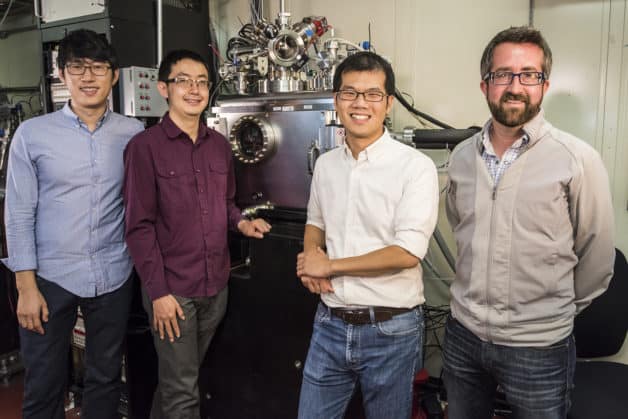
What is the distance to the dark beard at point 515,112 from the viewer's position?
122 cm

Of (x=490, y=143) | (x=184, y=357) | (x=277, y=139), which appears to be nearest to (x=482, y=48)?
(x=277, y=139)

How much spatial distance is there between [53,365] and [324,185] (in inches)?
47.2

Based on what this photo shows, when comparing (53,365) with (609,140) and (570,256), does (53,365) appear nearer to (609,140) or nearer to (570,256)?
(570,256)

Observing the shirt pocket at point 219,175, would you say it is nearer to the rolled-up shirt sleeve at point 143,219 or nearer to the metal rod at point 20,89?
the rolled-up shirt sleeve at point 143,219

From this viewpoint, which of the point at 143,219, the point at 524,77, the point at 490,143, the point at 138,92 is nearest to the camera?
the point at 524,77

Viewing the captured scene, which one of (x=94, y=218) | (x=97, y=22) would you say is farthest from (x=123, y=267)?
(x=97, y=22)

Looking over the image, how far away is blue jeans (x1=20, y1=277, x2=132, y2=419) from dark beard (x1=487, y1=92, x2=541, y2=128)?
56.9 inches

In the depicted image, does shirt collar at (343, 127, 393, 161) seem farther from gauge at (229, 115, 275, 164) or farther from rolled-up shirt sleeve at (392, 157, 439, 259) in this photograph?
gauge at (229, 115, 275, 164)

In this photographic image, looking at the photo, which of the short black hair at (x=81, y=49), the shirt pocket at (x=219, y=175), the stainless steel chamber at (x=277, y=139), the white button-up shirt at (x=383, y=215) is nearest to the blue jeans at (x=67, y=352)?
the shirt pocket at (x=219, y=175)

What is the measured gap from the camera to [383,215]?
135 cm

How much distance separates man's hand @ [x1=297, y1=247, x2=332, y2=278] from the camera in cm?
137

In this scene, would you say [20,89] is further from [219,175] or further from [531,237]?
[531,237]

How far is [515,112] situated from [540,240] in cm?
32

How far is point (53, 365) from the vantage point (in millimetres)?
1802
